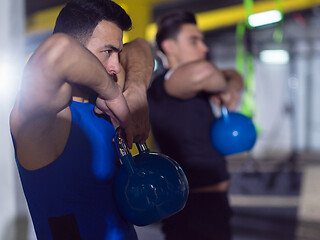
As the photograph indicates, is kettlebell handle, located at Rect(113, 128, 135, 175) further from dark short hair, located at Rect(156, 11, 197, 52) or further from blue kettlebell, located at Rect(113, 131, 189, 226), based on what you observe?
dark short hair, located at Rect(156, 11, 197, 52)

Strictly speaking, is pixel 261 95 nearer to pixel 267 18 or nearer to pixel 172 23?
pixel 267 18

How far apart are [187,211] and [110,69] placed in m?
1.02

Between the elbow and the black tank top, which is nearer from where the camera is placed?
the elbow

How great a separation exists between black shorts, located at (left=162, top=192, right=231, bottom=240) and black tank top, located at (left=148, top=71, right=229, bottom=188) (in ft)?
0.24

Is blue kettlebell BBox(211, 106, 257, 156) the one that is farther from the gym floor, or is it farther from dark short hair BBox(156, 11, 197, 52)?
the gym floor

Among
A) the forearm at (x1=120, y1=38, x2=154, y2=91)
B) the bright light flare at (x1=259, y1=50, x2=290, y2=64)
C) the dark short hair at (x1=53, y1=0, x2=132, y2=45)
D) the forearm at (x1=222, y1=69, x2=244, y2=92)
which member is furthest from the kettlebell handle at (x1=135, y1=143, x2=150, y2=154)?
the bright light flare at (x1=259, y1=50, x2=290, y2=64)

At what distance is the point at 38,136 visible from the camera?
0.78 metres

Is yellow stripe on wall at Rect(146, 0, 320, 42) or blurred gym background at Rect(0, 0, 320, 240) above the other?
yellow stripe on wall at Rect(146, 0, 320, 42)

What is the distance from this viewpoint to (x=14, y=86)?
2.08 m

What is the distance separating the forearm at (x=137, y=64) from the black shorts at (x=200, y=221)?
787 millimetres

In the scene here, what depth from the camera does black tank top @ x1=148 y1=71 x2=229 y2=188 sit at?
5.68 feet

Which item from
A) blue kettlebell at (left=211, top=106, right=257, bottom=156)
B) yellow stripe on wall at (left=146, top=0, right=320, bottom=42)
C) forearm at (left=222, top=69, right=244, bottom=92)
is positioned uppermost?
A: yellow stripe on wall at (left=146, top=0, right=320, bottom=42)

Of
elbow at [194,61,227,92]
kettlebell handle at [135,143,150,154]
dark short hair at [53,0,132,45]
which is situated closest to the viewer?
dark short hair at [53,0,132,45]

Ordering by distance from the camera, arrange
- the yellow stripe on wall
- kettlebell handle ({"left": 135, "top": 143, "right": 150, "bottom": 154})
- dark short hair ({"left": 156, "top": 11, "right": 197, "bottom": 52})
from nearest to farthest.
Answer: kettlebell handle ({"left": 135, "top": 143, "right": 150, "bottom": 154}), dark short hair ({"left": 156, "top": 11, "right": 197, "bottom": 52}), the yellow stripe on wall
